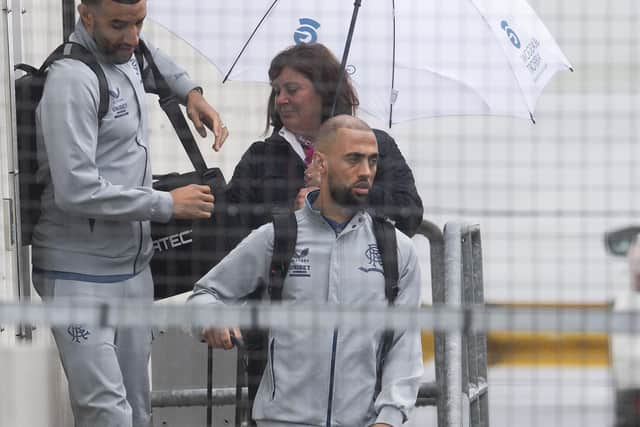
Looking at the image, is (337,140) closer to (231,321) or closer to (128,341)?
(128,341)

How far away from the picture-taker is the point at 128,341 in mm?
4574

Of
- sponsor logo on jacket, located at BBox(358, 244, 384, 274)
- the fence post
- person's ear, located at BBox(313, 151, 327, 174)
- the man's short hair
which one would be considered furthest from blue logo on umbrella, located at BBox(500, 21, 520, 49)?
sponsor logo on jacket, located at BBox(358, 244, 384, 274)

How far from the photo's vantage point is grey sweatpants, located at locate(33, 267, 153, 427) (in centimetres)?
441

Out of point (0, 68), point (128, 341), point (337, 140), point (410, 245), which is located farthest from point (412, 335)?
point (0, 68)

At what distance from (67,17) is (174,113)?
0.58m

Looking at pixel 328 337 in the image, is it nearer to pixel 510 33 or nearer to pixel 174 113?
pixel 174 113

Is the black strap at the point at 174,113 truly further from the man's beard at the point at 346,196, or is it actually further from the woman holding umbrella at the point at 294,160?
the man's beard at the point at 346,196

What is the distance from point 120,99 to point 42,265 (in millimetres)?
590

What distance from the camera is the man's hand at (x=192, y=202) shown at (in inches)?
176

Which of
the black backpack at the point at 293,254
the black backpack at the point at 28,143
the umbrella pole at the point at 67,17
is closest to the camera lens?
the black backpack at the point at 293,254

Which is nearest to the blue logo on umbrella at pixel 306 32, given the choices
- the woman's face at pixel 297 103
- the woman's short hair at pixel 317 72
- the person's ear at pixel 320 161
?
the woman's short hair at pixel 317 72

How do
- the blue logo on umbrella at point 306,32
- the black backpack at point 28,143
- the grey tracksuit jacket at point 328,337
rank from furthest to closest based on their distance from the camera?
the blue logo on umbrella at point 306,32
the black backpack at point 28,143
the grey tracksuit jacket at point 328,337

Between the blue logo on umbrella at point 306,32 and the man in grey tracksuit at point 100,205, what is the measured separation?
0.90m

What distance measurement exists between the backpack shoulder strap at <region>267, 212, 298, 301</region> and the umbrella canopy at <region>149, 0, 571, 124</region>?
3.94 ft
